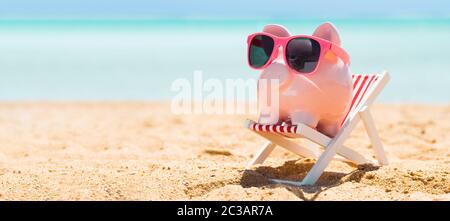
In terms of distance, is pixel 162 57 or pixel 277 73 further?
pixel 162 57

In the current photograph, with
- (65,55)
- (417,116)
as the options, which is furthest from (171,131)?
(65,55)

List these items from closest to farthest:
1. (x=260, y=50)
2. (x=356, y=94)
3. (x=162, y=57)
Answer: (x=260, y=50)
(x=356, y=94)
(x=162, y=57)

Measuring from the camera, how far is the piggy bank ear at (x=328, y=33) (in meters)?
4.54

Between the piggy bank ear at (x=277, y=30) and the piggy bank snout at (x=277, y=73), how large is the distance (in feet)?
0.86

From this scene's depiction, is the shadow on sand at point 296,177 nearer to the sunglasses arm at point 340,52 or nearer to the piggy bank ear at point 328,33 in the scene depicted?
the sunglasses arm at point 340,52

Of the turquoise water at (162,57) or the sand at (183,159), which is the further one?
the turquoise water at (162,57)

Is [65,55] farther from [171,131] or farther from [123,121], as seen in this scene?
[171,131]

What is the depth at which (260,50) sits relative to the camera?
4684 millimetres

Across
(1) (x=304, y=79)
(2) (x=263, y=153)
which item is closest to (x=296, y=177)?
(2) (x=263, y=153)

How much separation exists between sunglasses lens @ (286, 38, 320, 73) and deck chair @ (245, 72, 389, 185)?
1.35 ft

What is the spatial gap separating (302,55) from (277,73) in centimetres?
21

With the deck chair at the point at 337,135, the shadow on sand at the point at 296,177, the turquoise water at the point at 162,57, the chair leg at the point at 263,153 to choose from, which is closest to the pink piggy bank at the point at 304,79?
the deck chair at the point at 337,135

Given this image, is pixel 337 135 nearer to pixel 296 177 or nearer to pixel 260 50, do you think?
pixel 296 177
